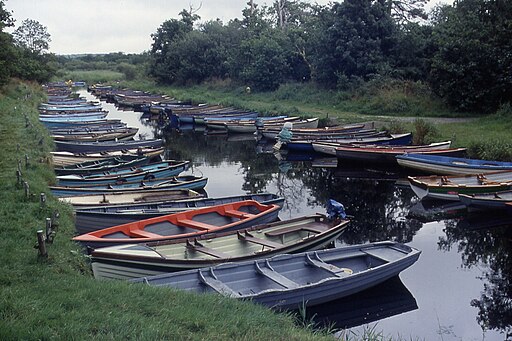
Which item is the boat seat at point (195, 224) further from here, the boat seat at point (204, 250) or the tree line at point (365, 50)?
the tree line at point (365, 50)

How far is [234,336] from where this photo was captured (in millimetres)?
5480

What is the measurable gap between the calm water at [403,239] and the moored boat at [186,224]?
88.1 inches

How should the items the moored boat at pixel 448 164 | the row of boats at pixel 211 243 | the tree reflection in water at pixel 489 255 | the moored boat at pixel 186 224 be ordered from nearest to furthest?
1. the row of boats at pixel 211 243
2. the tree reflection in water at pixel 489 255
3. the moored boat at pixel 186 224
4. the moored boat at pixel 448 164

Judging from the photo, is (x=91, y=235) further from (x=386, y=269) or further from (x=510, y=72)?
(x=510, y=72)

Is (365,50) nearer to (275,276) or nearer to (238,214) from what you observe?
(238,214)

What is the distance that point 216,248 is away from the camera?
10.3m

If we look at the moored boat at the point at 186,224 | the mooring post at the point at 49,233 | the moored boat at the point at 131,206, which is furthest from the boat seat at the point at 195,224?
the mooring post at the point at 49,233

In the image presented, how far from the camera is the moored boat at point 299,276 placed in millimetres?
8242

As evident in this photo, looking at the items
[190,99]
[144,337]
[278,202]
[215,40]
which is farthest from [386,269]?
[215,40]

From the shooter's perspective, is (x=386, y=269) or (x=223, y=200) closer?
(x=386, y=269)

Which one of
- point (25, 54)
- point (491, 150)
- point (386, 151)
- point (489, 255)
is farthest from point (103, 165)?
point (25, 54)

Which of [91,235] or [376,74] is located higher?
[376,74]

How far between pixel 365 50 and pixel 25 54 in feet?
99.1

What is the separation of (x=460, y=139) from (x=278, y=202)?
10.9 metres
